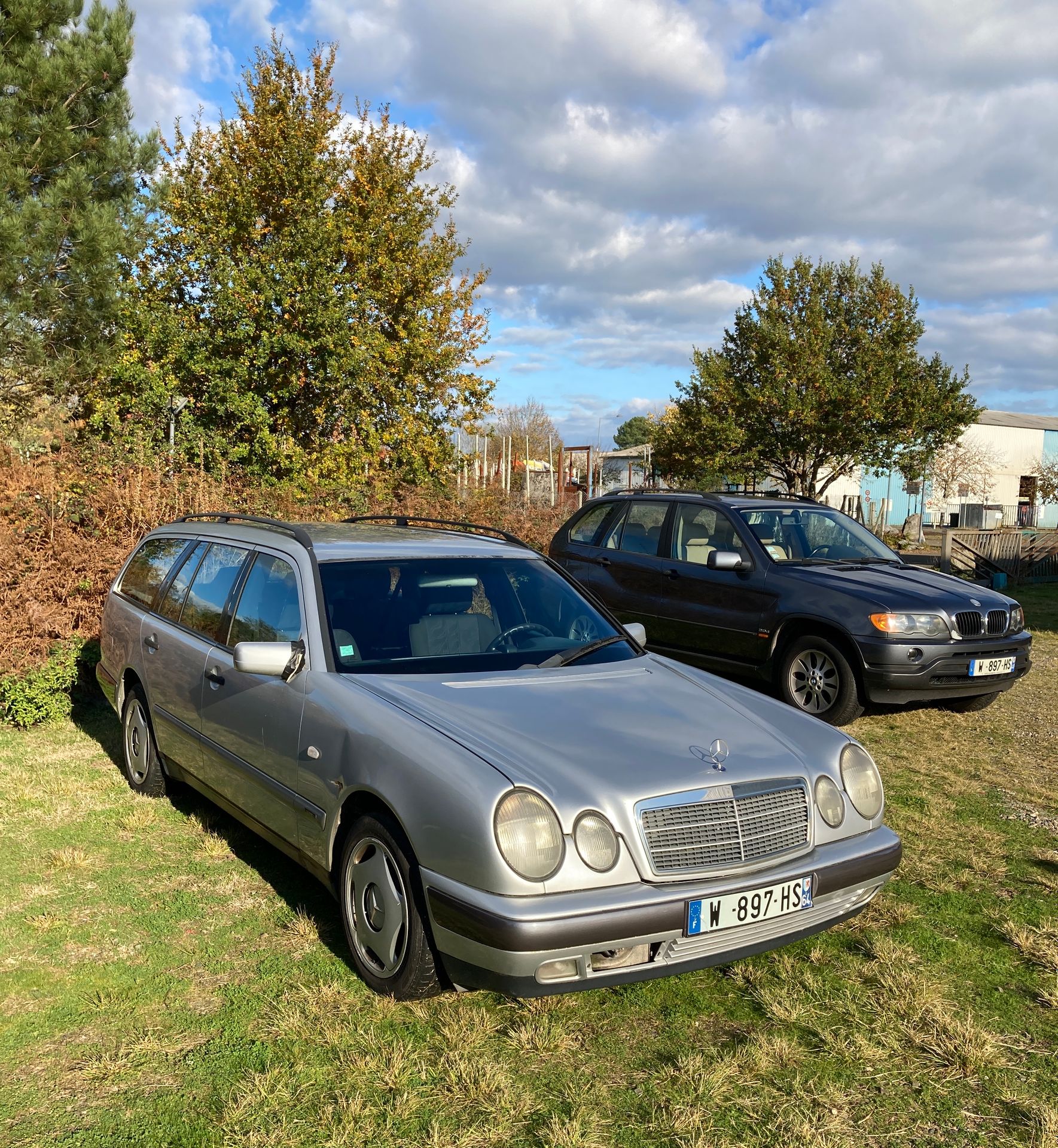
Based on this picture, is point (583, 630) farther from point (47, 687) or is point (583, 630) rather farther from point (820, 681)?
point (47, 687)

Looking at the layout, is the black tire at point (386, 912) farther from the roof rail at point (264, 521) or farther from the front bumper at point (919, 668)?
the front bumper at point (919, 668)

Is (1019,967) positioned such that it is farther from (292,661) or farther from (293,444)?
(293,444)

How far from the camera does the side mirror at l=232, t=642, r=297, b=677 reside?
12.3 ft

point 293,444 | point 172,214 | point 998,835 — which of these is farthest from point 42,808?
point 172,214

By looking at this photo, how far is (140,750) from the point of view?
5590 mm

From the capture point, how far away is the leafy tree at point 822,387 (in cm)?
3023

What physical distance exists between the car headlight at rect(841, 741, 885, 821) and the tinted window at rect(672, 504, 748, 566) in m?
4.58

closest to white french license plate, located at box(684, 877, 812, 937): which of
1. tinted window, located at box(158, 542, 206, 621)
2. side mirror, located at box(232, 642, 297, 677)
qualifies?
side mirror, located at box(232, 642, 297, 677)

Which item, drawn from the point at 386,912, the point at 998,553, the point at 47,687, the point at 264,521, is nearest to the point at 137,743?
the point at 264,521

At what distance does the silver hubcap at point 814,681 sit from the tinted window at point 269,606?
4.47m

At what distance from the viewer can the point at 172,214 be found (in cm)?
1603

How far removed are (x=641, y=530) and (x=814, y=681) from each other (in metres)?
2.34

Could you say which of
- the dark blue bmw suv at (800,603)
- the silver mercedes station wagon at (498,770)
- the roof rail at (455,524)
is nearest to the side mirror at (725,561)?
the dark blue bmw suv at (800,603)

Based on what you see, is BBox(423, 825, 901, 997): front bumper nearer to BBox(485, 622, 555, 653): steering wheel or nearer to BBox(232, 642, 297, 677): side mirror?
BBox(232, 642, 297, 677): side mirror
